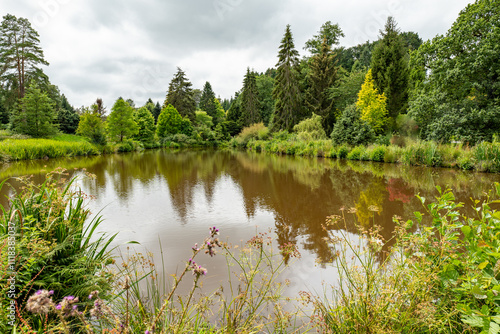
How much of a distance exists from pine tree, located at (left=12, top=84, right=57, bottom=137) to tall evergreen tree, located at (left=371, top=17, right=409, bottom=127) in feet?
84.4

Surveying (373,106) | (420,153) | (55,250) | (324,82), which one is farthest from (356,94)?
(55,250)

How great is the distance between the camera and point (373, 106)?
17.6 metres

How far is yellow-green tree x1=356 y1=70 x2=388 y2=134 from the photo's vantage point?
17.7 m

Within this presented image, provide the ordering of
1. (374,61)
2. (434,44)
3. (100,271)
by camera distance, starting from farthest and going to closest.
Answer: (374,61), (434,44), (100,271)

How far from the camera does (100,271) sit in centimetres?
217

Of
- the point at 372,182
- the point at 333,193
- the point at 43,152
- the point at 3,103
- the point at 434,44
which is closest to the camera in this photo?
the point at 333,193

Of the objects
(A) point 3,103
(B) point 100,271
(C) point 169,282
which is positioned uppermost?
(A) point 3,103

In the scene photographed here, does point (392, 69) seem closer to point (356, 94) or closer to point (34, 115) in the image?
point (356, 94)

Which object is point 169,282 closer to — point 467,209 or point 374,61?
point 467,209

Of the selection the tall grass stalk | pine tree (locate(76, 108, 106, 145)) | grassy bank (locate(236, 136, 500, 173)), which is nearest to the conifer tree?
pine tree (locate(76, 108, 106, 145))

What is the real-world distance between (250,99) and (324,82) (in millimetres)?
13151

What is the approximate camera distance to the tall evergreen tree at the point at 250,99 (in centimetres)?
3606

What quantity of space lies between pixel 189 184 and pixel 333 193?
4267mm

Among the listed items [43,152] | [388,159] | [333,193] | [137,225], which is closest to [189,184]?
[137,225]
